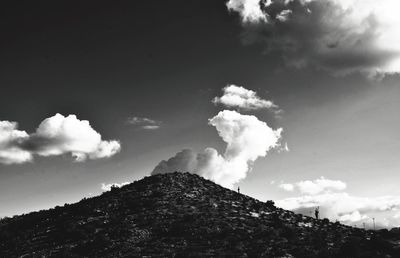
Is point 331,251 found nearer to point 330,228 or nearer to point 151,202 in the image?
point 330,228

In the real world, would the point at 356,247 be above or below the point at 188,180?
below

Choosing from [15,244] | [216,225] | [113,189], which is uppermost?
[113,189]

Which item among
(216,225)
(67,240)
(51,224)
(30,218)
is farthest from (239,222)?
(30,218)

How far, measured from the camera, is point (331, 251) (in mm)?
26953

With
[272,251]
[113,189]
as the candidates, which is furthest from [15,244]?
[272,251]

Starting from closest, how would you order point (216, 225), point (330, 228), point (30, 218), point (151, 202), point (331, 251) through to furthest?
point (331, 251) → point (216, 225) → point (330, 228) → point (151, 202) → point (30, 218)

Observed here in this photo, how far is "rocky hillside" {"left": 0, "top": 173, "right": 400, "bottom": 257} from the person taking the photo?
92.1 feet

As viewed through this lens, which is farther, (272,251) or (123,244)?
(123,244)

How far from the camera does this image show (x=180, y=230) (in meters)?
31.9

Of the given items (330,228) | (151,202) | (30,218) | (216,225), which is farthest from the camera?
(30,218)

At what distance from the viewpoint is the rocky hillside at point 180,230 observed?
28.1 meters

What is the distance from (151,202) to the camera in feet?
132

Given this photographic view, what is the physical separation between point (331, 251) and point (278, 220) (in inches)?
350

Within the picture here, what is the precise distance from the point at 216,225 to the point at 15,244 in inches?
743
